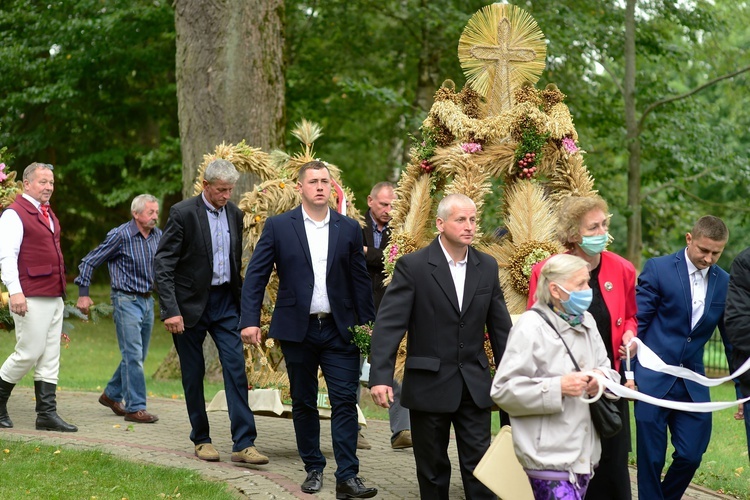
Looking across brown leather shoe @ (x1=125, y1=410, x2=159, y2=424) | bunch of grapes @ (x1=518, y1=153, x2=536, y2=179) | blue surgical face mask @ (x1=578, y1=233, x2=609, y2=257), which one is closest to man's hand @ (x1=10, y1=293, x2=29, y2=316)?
brown leather shoe @ (x1=125, y1=410, x2=159, y2=424)

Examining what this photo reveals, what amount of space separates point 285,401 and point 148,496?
2304mm

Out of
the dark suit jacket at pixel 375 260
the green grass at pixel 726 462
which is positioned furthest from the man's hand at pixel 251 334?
the green grass at pixel 726 462

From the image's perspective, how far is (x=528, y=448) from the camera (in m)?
4.96

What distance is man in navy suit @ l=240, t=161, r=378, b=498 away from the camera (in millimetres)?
7133

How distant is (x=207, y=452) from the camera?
7934 mm

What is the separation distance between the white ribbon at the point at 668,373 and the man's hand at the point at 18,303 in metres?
5.06

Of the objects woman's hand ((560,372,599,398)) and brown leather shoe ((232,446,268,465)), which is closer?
woman's hand ((560,372,599,398))

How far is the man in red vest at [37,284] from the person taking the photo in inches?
344

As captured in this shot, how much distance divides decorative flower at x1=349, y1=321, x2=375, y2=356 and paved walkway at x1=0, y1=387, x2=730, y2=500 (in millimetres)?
1008

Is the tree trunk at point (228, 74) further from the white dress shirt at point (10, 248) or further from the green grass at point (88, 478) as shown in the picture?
the green grass at point (88, 478)

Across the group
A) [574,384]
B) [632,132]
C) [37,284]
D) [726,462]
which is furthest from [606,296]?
[632,132]

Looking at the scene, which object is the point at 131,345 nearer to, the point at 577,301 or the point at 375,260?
the point at 375,260

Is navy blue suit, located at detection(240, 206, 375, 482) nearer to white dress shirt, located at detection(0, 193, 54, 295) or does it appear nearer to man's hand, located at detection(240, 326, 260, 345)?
man's hand, located at detection(240, 326, 260, 345)

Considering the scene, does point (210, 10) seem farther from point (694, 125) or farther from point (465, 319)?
point (694, 125)
